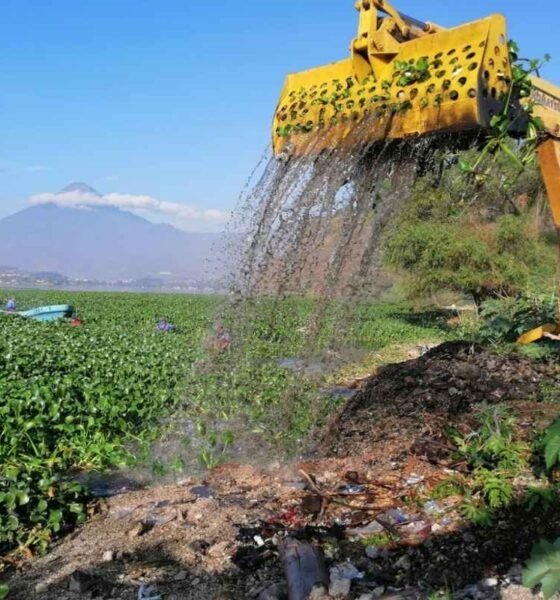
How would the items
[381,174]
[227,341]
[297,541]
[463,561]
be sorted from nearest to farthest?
[463,561] < [297,541] < [381,174] < [227,341]

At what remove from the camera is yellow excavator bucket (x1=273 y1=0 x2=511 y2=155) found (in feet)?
13.5

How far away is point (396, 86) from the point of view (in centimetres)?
443

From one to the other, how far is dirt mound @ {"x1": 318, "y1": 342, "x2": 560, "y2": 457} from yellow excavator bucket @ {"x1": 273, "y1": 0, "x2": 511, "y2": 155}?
229 centimetres

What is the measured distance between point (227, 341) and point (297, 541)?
416cm

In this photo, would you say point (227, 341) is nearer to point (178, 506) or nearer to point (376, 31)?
point (178, 506)

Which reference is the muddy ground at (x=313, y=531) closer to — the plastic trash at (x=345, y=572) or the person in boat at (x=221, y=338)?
A: the plastic trash at (x=345, y=572)

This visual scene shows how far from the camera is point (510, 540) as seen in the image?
3.50 meters

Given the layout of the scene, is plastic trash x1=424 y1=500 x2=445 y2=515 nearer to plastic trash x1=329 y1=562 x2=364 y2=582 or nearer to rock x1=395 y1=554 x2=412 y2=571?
rock x1=395 y1=554 x2=412 y2=571

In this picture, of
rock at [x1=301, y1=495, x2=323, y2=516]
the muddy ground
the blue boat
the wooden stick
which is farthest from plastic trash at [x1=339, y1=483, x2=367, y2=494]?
the blue boat

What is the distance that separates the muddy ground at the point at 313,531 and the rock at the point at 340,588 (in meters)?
0.08

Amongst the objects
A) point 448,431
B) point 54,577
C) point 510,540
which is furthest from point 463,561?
point 54,577

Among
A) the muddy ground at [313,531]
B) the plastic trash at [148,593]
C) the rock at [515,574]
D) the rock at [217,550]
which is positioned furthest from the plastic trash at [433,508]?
the plastic trash at [148,593]

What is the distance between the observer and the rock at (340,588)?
3172 mm

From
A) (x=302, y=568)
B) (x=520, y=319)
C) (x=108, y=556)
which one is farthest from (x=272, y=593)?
(x=520, y=319)
